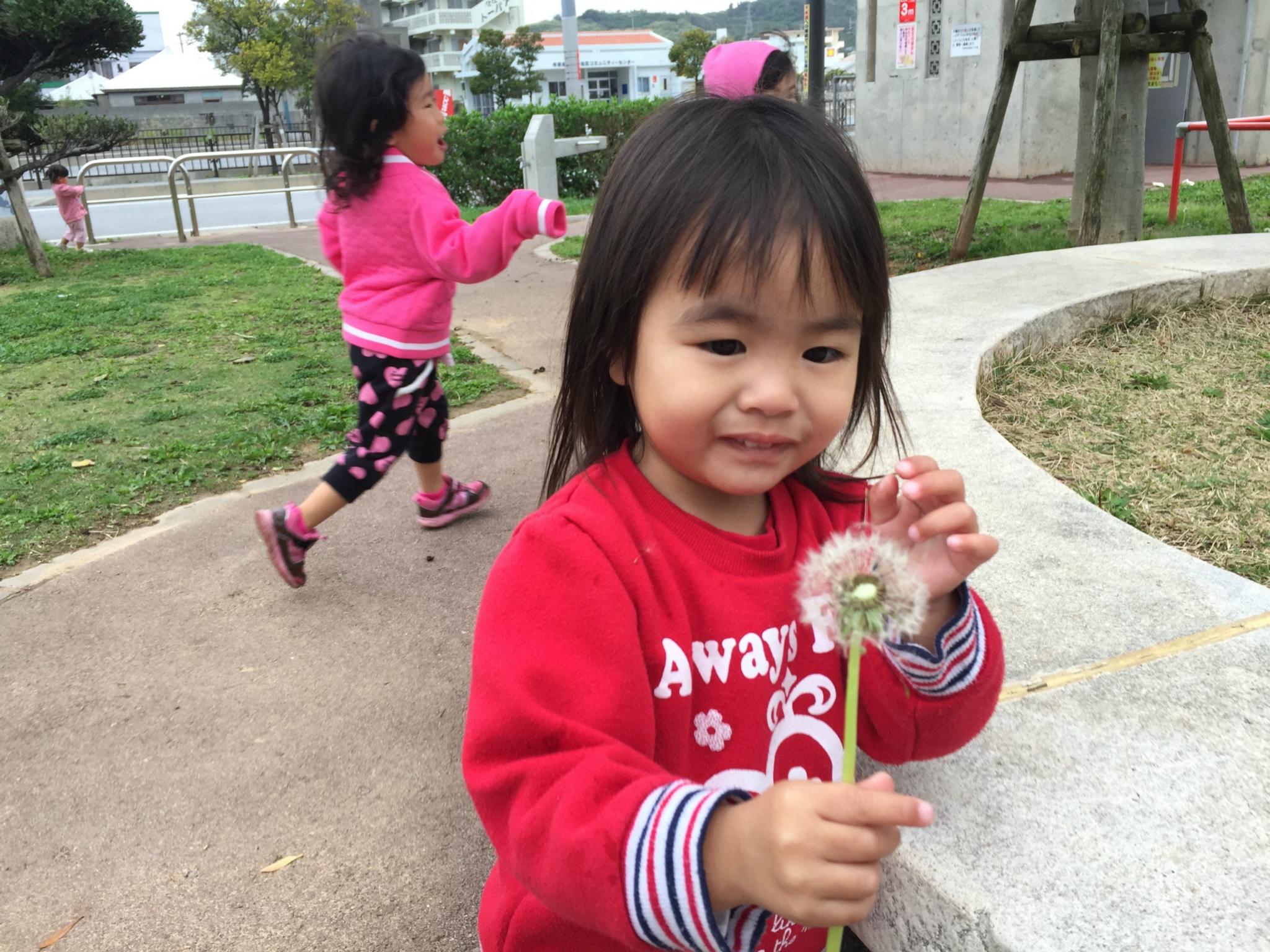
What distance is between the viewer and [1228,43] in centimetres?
1418

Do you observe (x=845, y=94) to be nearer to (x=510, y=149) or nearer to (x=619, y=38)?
(x=510, y=149)

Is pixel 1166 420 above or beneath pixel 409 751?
above

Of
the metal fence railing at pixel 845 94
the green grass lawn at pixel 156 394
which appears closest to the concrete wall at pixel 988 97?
the metal fence railing at pixel 845 94

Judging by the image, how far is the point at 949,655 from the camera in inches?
51.3

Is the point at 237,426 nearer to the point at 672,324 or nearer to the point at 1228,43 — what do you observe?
the point at 672,324

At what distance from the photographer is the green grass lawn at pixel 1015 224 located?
7.27m

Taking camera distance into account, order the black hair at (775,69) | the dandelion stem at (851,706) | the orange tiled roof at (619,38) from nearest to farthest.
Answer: the dandelion stem at (851,706) < the black hair at (775,69) < the orange tiled roof at (619,38)

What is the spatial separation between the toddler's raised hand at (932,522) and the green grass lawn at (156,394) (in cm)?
310

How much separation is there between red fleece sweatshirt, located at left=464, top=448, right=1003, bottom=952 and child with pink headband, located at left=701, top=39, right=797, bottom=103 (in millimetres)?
3082

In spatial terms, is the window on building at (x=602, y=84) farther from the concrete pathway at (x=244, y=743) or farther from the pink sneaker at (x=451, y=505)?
the concrete pathway at (x=244, y=743)

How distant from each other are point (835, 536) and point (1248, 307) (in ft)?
15.4

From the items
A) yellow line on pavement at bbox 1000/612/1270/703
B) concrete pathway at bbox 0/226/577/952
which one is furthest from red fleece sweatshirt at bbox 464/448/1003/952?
concrete pathway at bbox 0/226/577/952

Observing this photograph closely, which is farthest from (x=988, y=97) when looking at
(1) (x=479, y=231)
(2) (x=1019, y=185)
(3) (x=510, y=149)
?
(1) (x=479, y=231)

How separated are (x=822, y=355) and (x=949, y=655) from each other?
0.42 meters
